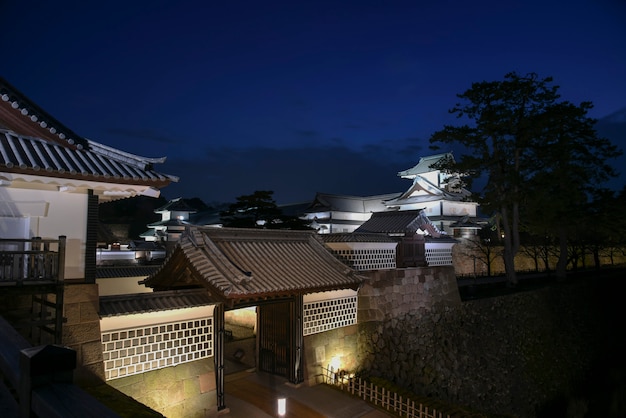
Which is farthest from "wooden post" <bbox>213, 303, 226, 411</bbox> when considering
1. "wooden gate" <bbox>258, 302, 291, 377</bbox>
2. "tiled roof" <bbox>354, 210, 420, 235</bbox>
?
"tiled roof" <bbox>354, 210, 420, 235</bbox>

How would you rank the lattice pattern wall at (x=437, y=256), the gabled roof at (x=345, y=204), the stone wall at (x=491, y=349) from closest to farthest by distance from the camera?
1. the stone wall at (x=491, y=349)
2. the lattice pattern wall at (x=437, y=256)
3. the gabled roof at (x=345, y=204)

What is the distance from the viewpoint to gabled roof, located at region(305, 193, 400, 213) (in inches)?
2019

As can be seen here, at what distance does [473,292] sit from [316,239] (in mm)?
13469

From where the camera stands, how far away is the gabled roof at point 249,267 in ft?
35.4

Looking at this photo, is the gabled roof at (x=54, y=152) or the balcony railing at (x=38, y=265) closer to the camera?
the balcony railing at (x=38, y=265)

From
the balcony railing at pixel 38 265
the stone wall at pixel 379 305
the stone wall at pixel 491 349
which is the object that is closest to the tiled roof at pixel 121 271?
the stone wall at pixel 379 305

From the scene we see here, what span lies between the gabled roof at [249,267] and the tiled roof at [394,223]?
7993 millimetres

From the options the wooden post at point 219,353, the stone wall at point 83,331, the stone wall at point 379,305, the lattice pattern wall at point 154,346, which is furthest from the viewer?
the stone wall at point 379,305

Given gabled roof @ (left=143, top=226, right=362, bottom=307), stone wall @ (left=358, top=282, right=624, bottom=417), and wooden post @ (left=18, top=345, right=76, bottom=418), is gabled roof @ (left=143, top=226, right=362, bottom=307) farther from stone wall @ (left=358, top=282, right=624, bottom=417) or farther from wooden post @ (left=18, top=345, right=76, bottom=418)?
wooden post @ (left=18, top=345, right=76, bottom=418)

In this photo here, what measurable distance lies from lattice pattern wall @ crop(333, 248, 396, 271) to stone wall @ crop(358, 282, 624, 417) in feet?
8.08

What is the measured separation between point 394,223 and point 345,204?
30.1m

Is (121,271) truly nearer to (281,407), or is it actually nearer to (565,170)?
(281,407)

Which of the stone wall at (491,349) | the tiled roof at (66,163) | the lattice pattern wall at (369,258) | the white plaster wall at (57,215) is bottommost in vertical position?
the stone wall at (491,349)

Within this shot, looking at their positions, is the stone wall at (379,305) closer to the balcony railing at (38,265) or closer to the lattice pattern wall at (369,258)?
the lattice pattern wall at (369,258)
